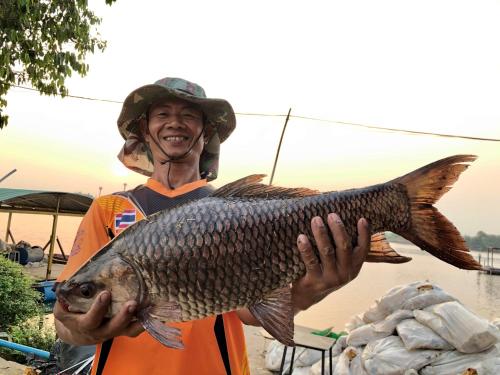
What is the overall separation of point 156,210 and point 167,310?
783 mm

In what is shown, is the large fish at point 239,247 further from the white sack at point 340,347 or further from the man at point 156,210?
the white sack at point 340,347

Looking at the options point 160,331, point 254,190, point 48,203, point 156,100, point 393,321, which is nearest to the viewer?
point 160,331

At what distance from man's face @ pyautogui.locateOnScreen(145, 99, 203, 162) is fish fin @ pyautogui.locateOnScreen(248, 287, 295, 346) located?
96 cm

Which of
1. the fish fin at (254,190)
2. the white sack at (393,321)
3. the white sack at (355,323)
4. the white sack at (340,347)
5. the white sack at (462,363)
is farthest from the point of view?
the white sack at (355,323)

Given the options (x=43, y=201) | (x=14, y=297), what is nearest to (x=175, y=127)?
(x=14, y=297)

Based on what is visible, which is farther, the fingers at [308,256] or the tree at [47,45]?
the tree at [47,45]

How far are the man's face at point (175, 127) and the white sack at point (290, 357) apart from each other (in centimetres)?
521

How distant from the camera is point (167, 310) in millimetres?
1660

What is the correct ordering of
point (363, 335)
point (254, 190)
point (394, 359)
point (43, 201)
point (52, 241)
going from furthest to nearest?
point (43, 201)
point (52, 241)
point (363, 335)
point (394, 359)
point (254, 190)

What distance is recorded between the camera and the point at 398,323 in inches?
251

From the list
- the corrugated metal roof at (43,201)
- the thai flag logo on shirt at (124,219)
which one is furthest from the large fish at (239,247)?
the corrugated metal roof at (43,201)

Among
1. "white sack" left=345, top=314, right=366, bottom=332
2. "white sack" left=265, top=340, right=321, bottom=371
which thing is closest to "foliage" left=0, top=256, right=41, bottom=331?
"white sack" left=265, top=340, right=321, bottom=371

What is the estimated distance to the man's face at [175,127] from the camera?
233cm

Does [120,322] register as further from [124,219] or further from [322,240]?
[322,240]
